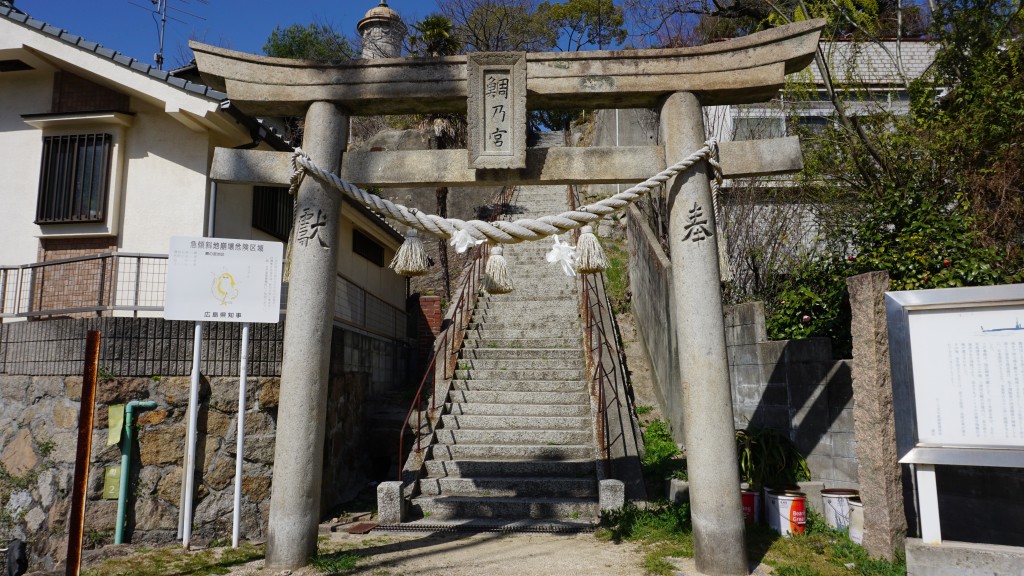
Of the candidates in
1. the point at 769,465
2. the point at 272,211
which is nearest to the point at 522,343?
the point at 272,211

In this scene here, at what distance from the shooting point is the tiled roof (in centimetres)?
882

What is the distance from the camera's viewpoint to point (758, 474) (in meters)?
6.89

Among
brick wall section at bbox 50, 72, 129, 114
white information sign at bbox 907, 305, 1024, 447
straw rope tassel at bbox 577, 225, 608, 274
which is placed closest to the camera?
white information sign at bbox 907, 305, 1024, 447

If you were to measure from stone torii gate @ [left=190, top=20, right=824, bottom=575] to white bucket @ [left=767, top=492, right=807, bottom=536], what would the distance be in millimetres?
1416

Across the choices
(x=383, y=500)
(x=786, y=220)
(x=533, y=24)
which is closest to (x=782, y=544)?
(x=383, y=500)

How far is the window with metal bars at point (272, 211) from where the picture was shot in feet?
34.3

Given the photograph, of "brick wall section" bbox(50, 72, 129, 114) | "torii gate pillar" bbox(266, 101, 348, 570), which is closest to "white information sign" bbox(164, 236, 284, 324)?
"torii gate pillar" bbox(266, 101, 348, 570)

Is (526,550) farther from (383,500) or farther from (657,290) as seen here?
(657,290)

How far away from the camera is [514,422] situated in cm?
917

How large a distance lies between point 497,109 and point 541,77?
0.53 meters

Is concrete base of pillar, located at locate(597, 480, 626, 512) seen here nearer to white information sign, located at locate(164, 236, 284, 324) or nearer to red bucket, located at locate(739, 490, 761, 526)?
red bucket, located at locate(739, 490, 761, 526)

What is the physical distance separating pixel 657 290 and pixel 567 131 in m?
22.7

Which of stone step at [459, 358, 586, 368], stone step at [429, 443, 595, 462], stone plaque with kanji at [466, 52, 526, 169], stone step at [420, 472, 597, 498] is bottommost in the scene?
stone step at [420, 472, 597, 498]

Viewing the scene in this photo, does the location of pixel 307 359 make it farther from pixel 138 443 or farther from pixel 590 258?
pixel 138 443
